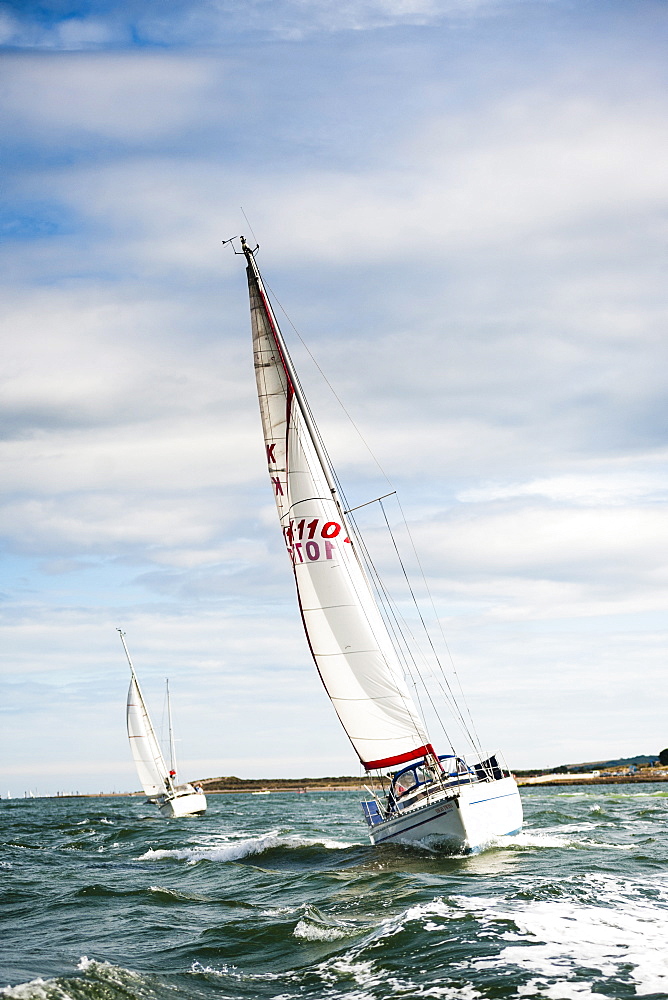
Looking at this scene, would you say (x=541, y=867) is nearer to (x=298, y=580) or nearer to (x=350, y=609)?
(x=350, y=609)

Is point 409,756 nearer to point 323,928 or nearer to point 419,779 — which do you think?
point 419,779

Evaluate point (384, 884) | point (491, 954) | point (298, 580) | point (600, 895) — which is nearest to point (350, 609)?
point (298, 580)

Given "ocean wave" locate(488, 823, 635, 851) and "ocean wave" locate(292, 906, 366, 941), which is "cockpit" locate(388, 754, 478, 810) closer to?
"ocean wave" locate(488, 823, 635, 851)

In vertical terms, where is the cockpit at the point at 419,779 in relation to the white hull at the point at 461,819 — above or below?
above

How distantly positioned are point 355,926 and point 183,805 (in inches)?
2121

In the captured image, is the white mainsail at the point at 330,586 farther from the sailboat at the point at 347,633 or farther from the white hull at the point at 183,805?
the white hull at the point at 183,805

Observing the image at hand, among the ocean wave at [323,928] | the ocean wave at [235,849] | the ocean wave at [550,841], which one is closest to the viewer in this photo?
the ocean wave at [323,928]

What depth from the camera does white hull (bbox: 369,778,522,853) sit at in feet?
67.1

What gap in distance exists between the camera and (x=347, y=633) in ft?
77.1

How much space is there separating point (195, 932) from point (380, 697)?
30.1 feet

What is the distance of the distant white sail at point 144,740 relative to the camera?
72938mm

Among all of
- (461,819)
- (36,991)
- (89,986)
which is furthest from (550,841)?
(36,991)

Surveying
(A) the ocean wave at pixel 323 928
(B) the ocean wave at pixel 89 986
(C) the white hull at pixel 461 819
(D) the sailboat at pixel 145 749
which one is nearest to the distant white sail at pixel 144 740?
(D) the sailboat at pixel 145 749

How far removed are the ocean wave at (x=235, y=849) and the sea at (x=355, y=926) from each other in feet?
5.93
